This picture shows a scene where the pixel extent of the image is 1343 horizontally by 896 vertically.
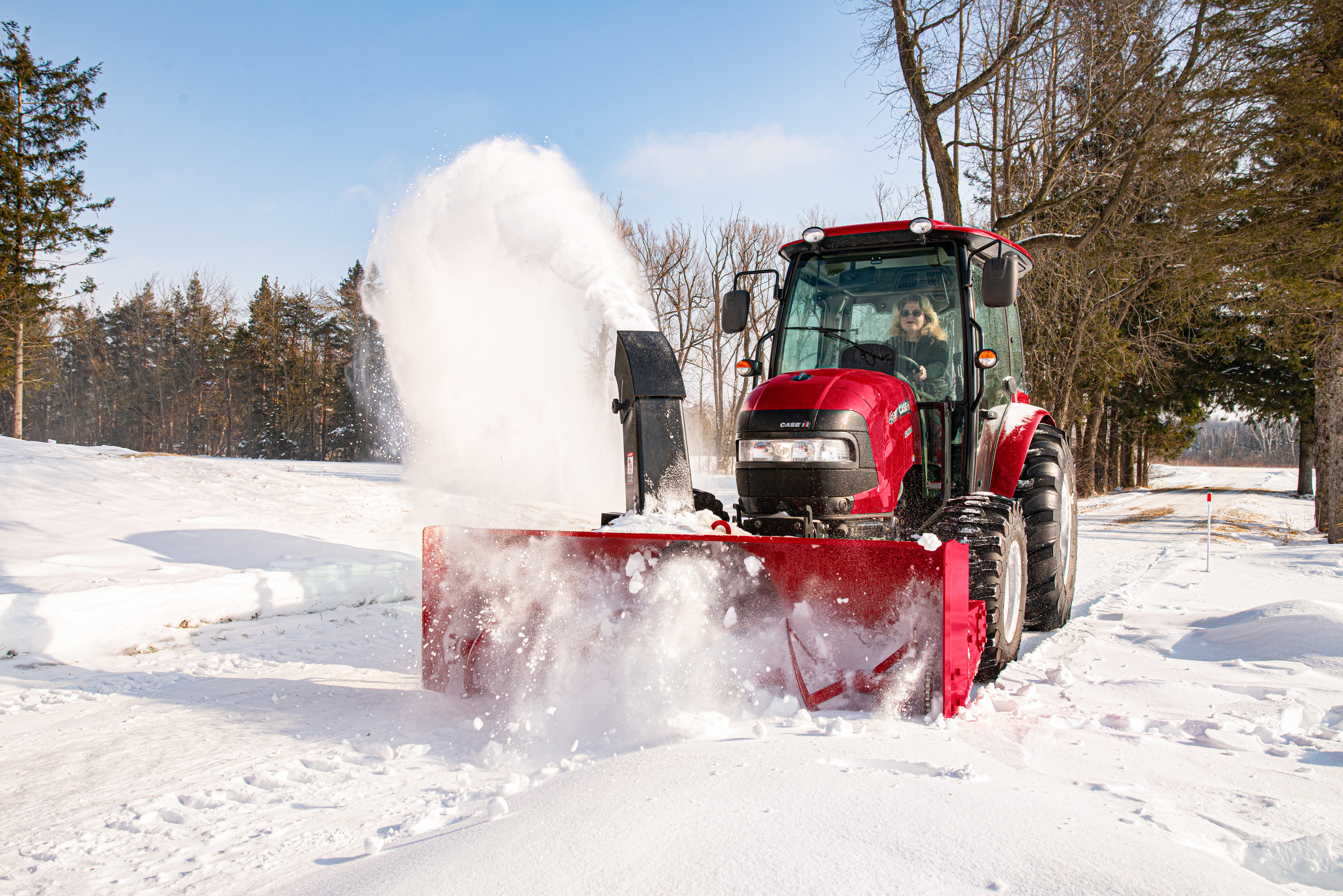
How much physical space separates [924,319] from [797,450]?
4.43 ft

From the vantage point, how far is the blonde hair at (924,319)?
4.37 meters

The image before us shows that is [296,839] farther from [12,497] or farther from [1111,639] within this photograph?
[12,497]

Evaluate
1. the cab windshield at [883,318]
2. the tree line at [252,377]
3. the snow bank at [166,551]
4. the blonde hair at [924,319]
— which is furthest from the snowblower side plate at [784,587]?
the tree line at [252,377]

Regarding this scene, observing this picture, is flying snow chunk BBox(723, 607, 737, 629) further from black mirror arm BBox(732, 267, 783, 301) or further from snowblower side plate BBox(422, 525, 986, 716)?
black mirror arm BBox(732, 267, 783, 301)

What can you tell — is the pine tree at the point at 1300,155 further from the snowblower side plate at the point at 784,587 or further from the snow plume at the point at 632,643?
the snow plume at the point at 632,643

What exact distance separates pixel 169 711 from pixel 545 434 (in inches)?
362

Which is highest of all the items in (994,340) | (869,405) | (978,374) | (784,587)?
(994,340)

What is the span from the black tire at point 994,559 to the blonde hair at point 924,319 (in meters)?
0.95

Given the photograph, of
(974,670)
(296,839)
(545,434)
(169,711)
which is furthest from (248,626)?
(545,434)

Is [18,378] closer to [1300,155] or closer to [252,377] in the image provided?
[252,377]

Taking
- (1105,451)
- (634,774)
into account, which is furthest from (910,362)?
(1105,451)

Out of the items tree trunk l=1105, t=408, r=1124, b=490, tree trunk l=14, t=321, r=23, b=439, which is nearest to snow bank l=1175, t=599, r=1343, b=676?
tree trunk l=14, t=321, r=23, b=439

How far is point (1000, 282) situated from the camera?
3881 mm

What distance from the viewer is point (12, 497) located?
8.47 meters
